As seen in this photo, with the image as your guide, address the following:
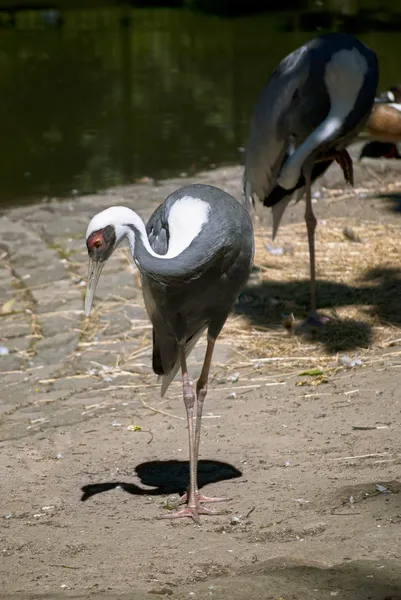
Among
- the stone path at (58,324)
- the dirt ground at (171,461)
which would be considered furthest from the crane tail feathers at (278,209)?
the stone path at (58,324)

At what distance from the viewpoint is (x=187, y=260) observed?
394 cm

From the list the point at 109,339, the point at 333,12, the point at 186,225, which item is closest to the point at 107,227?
the point at 186,225

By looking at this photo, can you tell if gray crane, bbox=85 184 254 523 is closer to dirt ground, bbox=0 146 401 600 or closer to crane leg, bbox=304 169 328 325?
dirt ground, bbox=0 146 401 600

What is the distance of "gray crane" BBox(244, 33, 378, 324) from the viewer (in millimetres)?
6250

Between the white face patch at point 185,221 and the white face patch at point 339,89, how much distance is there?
2.21m

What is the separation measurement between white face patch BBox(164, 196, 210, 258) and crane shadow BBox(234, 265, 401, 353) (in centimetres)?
190

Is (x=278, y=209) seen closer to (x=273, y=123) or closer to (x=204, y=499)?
(x=273, y=123)

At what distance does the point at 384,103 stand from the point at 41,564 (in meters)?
5.14

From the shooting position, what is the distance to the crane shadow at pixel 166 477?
14.6 feet

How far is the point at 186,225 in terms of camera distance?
410cm

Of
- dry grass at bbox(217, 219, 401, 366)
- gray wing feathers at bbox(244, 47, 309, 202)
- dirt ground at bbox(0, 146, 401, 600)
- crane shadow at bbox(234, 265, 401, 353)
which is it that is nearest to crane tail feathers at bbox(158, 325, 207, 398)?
dirt ground at bbox(0, 146, 401, 600)

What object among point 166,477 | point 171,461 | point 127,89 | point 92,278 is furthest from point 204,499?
point 127,89

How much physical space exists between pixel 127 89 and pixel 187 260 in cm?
1006

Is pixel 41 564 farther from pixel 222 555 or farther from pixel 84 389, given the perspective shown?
pixel 84 389
